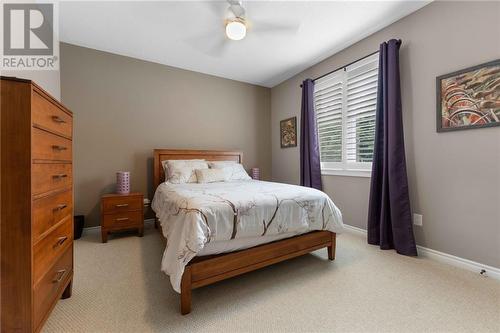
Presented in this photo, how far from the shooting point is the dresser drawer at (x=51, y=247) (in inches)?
41.4

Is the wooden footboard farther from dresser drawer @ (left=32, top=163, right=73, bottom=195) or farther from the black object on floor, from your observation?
the black object on floor

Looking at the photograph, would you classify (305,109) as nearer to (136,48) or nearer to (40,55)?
(136,48)

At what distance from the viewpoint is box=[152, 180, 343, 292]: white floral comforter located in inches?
56.0

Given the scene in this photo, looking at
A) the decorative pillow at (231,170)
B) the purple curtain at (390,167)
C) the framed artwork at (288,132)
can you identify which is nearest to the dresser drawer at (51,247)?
the decorative pillow at (231,170)

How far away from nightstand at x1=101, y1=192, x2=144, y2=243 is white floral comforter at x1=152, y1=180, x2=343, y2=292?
3.31 ft

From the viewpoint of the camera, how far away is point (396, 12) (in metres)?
2.32

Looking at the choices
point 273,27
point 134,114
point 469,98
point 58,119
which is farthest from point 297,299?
point 134,114

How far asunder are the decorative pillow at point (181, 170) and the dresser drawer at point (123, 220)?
614 millimetres

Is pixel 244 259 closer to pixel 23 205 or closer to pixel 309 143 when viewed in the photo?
pixel 23 205

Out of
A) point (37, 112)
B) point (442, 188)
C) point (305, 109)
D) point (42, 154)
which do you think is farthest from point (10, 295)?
point (305, 109)

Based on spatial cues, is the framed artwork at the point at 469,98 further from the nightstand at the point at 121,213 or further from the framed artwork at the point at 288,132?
the nightstand at the point at 121,213

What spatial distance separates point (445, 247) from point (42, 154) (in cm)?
322

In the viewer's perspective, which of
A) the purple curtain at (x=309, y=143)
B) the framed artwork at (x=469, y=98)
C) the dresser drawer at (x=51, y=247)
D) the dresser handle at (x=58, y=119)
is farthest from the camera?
the purple curtain at (x=309, y=143)

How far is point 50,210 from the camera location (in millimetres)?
1209
